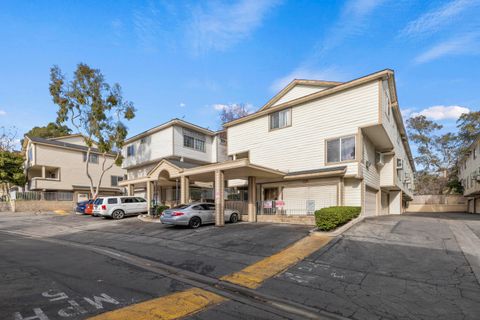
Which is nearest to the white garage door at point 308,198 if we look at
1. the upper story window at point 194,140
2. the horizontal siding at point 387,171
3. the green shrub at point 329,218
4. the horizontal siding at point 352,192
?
the horizontal siding at point 352,192

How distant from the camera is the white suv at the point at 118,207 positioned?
21.2 m

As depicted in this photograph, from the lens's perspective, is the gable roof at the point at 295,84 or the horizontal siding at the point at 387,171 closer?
the gable roof at the point at 295,84

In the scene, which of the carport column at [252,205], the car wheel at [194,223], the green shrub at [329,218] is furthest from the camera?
the carport column at [252,205]

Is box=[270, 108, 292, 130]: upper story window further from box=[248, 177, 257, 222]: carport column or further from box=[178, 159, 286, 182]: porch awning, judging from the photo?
box=[248, 177, 257, 222]: carport column

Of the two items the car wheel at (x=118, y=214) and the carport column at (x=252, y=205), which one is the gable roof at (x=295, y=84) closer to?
the carport column at (x=252, y=205)

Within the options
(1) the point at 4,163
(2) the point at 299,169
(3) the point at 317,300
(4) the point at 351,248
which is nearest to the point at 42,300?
(3) the point at 317,300

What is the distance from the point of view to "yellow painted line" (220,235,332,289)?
6.88 metres

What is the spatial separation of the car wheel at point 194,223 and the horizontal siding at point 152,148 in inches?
499

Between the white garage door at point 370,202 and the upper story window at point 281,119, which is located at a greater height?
the upper story window at point 281,119

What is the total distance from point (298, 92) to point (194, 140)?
13.0 metres

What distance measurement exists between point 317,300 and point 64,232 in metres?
15.4

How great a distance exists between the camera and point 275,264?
320 inches

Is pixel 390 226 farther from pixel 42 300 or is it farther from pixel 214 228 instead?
pixel 42 300

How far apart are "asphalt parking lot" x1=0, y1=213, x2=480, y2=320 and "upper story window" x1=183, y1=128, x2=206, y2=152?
16.9 m
